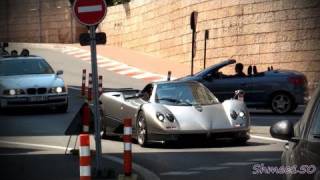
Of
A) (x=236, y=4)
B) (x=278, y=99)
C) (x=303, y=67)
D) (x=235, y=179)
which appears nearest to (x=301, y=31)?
(x=303, y=67)

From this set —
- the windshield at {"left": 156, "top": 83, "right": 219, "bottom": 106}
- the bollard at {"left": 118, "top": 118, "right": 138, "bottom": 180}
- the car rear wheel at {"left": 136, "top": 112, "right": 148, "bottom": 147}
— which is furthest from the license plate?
the bollard at {"left": 118, "top": 118, "right": 138, "bottom": 180}

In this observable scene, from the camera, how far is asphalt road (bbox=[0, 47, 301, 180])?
10516 mm

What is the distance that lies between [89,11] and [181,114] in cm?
379

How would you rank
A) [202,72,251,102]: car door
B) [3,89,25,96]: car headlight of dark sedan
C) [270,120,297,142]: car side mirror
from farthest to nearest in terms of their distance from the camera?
[202,72,251,102]: car door → [3,89,25,96]: car headlight of dark sedan → [270,120,297,142]: car side mirror

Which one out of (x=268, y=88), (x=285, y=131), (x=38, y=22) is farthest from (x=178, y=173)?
(x=38, y=22)

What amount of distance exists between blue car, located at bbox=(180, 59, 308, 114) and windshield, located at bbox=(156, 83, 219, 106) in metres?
5.97

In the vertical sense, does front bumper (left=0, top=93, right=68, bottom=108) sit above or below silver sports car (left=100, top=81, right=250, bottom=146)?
below

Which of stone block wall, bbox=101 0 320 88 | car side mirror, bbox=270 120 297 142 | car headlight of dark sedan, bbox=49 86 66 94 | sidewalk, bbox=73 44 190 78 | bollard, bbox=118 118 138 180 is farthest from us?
sidewalk, bbox=73 44 190 78

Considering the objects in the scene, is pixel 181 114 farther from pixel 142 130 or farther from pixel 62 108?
pixel 62 108

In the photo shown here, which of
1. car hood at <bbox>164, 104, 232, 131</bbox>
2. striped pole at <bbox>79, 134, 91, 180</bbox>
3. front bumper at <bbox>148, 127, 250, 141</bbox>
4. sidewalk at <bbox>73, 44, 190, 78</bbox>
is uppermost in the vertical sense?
striped pole at <bbox>79, 134, 91, 180</bbox>

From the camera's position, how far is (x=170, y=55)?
1599 inches

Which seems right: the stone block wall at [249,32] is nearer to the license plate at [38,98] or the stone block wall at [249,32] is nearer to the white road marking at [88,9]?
the license plate at [38,98]

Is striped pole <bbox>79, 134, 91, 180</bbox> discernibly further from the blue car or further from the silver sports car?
the blue car

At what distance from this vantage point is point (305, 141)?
507cm
